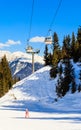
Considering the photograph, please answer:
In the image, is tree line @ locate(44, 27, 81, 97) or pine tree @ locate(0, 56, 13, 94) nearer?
tree line @ locate(44, 27, 81, 97)

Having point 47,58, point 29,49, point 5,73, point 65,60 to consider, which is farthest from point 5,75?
point 65,60

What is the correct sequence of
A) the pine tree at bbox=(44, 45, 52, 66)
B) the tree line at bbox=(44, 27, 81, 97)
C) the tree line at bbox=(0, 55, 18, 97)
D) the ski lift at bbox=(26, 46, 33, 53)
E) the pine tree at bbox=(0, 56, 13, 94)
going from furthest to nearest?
1. the pine tree at bbox=(0, 56, 13, 94)
2. the tree line at bbox=(0, 55, 18, 97)
3. the pine tree at bbox=(44, 45, 52, 66)
4. the ski lift at bbox=(26, 46, 33, 53)
5. the tree line at bbox=(44, 27, 81, 97)

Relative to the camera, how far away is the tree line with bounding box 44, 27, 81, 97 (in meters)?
72.2

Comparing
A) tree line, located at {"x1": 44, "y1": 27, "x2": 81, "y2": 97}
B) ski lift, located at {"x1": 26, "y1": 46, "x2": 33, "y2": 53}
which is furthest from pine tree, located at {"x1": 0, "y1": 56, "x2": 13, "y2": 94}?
ski lift, located at {"x1": 26, "y1": 46, "x2": 33, "y2": 53}

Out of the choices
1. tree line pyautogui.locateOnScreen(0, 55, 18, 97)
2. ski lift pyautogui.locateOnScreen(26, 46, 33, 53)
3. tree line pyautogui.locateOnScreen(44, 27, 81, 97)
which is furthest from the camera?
tree line pyautogui.locateOnScreen(0, 55, 18, 97)

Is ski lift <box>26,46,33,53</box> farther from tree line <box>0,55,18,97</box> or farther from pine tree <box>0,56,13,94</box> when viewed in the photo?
pine tree <box>0,56,13,94</box>

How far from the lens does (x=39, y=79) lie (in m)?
88.9

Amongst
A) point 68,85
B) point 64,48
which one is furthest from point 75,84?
point 64,48

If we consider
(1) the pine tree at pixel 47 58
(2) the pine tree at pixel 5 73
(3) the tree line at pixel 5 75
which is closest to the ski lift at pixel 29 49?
(1) the pine tree at pixel 47 58

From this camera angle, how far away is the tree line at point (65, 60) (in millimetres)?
72250

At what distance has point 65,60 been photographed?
72438 millimetres

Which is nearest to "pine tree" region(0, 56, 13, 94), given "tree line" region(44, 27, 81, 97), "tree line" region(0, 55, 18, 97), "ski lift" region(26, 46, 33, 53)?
"tree line" region(0, 55, 18, 97)

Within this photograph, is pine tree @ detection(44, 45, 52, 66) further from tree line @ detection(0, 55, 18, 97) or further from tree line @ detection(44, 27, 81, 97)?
tree line @ detection(0, 55, 18, 97)

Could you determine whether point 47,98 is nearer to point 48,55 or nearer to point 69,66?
point 69,66
